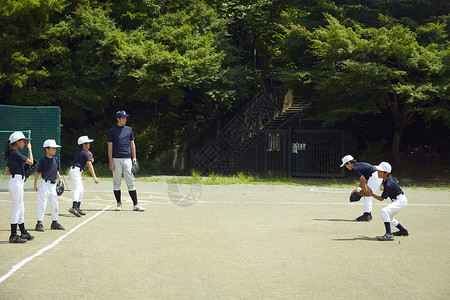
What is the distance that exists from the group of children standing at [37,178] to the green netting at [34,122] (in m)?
9.38

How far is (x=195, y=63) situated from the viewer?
2514 cm

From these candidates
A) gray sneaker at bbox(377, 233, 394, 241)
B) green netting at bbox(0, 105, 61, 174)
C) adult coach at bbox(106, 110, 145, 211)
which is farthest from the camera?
green netting at bbox(0, 105, 61, 174)

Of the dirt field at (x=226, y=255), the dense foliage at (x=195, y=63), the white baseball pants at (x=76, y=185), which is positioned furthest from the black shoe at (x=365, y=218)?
the dense foliage at (x=195, y=63)

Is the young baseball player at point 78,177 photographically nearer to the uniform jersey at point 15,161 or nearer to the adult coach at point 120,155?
the adult coach at point 120,155

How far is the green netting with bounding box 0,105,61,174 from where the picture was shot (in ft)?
68.8

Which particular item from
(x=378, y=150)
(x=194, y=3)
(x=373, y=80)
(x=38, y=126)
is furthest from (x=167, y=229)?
(x=194, y=3)

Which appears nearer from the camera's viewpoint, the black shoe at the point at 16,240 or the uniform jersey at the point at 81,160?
the black shoe at the point at 16,240

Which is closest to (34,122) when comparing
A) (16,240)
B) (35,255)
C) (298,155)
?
(298,155)

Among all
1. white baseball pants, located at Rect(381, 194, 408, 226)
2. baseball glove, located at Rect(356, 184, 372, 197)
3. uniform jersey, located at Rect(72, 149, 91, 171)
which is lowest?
white baseball pants, located at Rect(381, 194, 408, 226)

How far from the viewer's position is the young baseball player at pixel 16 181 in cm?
857

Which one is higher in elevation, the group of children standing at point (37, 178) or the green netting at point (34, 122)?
the green netting at point (34, 122)

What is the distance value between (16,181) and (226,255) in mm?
3605

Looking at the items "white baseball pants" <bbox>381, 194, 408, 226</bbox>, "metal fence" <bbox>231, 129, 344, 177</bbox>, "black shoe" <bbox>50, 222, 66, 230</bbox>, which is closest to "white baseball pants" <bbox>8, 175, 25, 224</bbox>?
"black shoe" <bbox>50, 222, 66, 230</bbox>

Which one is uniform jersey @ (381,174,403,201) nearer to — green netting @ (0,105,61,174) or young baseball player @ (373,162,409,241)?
young baseball player @ (373,162,409,241)
